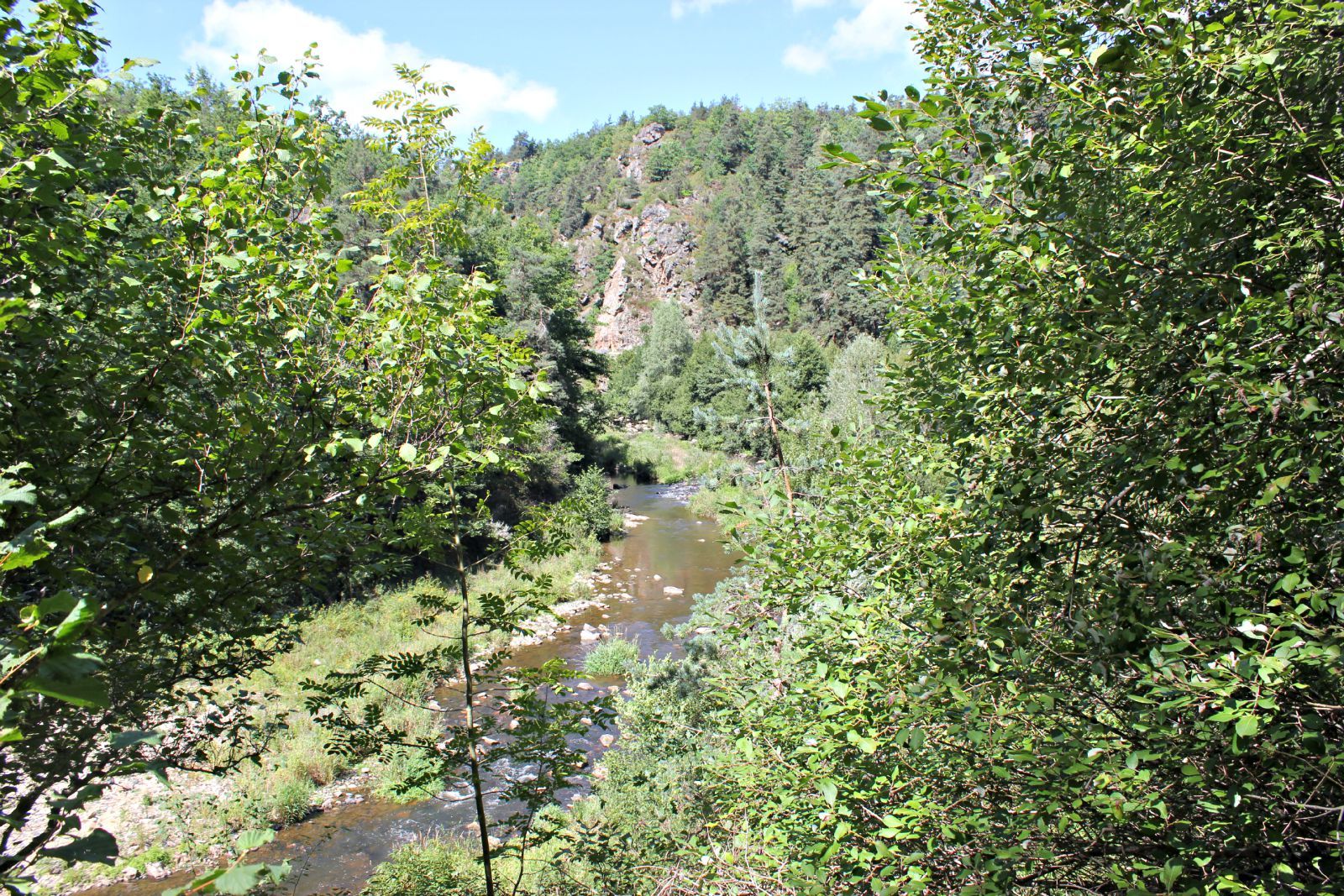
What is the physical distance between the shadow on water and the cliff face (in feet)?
198

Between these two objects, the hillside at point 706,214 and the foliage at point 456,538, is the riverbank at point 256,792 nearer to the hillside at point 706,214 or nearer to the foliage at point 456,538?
the foliage at point 456,538

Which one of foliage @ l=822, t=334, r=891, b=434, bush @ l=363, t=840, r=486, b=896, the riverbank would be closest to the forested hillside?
bush @ l=363, t=840, r=486, b=896

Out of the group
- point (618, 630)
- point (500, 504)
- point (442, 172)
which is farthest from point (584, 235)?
point (442, 172)

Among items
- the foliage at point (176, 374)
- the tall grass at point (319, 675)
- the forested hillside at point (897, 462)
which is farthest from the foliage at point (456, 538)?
the tall grass at point (319, 675)

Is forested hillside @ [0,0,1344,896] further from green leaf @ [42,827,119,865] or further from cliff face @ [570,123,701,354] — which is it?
cliff face @ [570,123,701,354]

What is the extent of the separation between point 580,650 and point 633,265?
301 feet

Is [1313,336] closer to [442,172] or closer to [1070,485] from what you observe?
[1070,485]

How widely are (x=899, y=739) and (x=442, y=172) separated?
13.6 feet

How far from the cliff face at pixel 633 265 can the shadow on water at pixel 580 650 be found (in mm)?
60476

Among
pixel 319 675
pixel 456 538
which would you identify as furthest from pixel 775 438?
pixel 319 675

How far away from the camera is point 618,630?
1700cm

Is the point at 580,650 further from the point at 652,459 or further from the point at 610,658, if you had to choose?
the point at 652,459

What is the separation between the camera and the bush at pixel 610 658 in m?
14.4

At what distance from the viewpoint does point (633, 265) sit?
102 m
